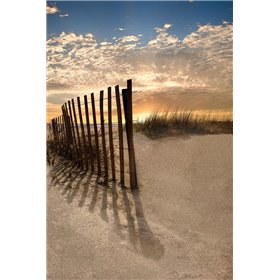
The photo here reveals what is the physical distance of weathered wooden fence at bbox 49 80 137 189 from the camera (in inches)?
137

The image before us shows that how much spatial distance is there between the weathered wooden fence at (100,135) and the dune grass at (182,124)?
0.17m

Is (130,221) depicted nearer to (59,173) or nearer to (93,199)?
(93,199)

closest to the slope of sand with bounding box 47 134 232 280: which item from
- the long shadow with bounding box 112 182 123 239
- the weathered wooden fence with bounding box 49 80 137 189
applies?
the long shadow with bounding box 112 182 123 239

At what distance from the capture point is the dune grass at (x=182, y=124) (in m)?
3.46

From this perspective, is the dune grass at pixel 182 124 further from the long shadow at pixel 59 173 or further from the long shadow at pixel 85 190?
the long shadow at pixel 59 173

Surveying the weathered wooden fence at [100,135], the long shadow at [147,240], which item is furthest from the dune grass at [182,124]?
the long shadow at [147,240]

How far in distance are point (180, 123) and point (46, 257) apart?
5.21 feet

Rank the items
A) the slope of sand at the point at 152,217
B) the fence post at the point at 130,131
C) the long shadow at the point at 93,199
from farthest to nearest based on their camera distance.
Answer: the fence post at the point at 130,131 < the long shadow at the point at 93,199 < the slope of sand at the point at 152,217

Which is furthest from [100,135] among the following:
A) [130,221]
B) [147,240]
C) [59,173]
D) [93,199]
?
[147,240]

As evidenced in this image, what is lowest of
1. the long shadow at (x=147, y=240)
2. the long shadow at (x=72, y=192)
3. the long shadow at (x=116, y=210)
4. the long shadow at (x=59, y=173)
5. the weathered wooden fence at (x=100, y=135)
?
the long shadow at (x=147, y=240)

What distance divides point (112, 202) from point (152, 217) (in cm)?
36

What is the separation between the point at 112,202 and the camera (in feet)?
10.8

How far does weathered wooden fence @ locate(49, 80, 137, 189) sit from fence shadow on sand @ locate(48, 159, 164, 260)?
4.3 inches

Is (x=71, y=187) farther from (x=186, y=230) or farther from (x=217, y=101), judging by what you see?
(x=217, y=101)
